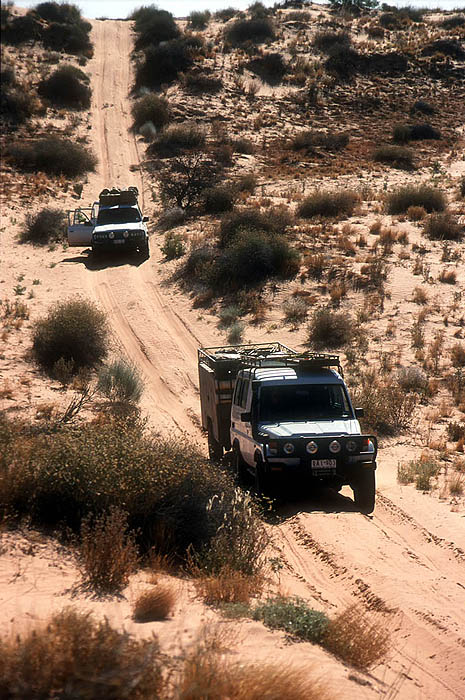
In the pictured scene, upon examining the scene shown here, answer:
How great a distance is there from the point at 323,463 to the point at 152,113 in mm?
44432

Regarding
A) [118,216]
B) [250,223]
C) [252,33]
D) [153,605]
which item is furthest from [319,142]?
[153,605]

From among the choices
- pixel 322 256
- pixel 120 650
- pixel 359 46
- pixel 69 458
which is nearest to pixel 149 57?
pixel 359 46

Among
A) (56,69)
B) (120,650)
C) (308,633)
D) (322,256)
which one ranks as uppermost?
(56,69)

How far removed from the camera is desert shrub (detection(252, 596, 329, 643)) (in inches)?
242

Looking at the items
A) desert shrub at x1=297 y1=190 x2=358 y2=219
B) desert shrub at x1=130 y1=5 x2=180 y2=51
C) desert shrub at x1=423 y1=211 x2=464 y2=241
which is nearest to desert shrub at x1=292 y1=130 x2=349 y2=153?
desert shrub at x1=297 y1=190 x2=358 y2=219

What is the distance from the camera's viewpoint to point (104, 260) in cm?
3003

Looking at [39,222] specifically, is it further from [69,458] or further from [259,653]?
[259,653]

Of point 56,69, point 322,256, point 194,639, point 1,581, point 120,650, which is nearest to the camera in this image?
point 120,650

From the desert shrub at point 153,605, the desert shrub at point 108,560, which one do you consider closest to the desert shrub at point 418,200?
the desert shrub at point 108,560

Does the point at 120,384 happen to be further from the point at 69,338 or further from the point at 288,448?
the point at 288,448

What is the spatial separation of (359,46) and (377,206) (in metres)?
33.8

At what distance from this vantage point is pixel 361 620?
6.76 m

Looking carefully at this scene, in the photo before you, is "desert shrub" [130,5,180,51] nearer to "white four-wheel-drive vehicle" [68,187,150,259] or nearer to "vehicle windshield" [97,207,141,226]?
"white four-wheel-drive vehicle" [68,187,150,259]

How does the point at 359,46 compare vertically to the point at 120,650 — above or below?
above
